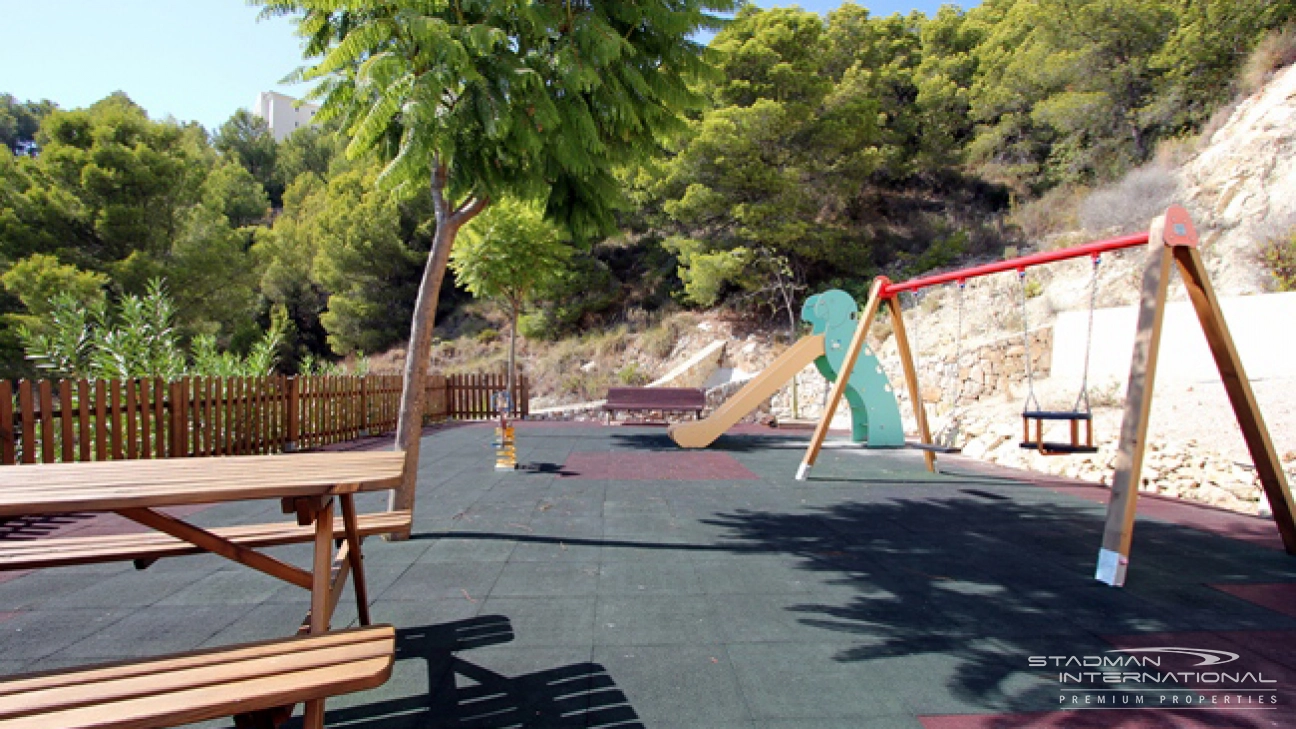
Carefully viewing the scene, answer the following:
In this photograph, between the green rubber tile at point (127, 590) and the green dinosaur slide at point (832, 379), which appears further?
the green dinosaur slide at point (832, 379)

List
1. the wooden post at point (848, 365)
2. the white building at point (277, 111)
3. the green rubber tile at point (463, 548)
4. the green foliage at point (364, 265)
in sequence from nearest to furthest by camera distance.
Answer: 1. the green rubber tile at point (463, 548)
2. the wooden post at point (848, 365)
3. the green foliage at point (364, 265)
4. the white building at point (277, 111)

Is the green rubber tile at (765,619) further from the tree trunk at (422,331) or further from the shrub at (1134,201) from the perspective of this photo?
the shrub at (1134,201)

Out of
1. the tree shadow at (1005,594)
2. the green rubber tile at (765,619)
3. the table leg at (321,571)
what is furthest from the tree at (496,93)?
the tree shadow at (1005,594)

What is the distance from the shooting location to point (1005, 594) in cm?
391

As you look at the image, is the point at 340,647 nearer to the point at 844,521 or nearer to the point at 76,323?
the point at 844,521

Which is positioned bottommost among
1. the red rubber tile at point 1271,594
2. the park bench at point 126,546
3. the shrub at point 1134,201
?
the red rubber tile at point 1271,594

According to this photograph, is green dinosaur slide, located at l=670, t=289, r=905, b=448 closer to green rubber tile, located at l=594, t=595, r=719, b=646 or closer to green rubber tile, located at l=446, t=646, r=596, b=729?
green rubber tile, located at l=594, t=595, r=719, b=646

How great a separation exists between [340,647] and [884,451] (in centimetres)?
1007

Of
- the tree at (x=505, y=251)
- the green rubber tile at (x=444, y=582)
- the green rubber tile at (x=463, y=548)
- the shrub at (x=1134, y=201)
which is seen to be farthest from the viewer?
the shrub at (x=1134, y=201)

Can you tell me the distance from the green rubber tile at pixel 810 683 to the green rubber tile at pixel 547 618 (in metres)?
0.78

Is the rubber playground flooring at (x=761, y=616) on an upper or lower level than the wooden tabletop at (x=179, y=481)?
lower

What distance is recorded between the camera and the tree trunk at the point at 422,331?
4.83 m

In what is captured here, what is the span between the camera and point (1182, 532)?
5.42 meters

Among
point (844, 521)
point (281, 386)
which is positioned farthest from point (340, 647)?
point (281, 386)
